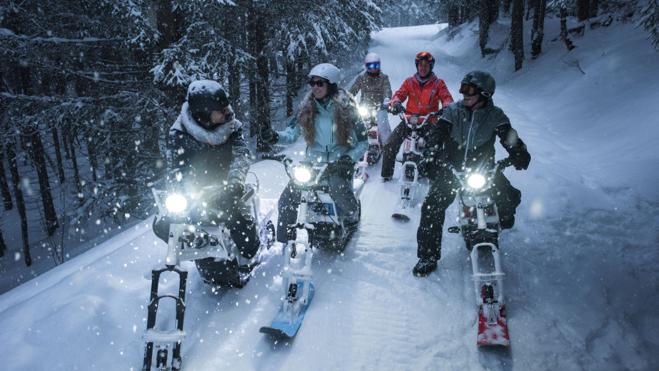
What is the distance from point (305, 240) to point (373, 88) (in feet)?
17.1

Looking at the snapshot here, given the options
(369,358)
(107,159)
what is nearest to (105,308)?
(369,358)

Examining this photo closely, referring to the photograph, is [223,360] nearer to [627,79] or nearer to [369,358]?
[369,358]

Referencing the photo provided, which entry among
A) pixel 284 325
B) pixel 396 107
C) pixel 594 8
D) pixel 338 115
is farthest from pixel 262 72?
pixel 594 8

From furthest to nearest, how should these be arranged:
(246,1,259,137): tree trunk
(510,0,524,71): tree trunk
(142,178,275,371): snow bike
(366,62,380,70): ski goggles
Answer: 1. (510,0,524,71): tree trunk
2. (246,1,259,137): tree trunk
3. (366,62,380,70): ski goggles
4. (142,178,275,371): snow bike

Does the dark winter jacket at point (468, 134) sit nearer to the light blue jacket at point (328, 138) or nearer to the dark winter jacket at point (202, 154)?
the light blue jacket at point (328, 138)

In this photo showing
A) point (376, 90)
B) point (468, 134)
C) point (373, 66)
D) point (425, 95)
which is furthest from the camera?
point (376, 90)

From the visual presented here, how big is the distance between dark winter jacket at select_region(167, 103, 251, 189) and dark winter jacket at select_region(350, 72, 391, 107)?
4.78 m

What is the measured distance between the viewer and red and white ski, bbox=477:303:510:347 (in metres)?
3.46

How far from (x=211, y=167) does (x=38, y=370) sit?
7.55 feet

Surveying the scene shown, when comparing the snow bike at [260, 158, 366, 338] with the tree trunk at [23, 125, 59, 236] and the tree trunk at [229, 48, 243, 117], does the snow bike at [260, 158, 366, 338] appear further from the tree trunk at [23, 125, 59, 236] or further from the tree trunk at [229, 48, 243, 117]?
the tree trunk at [23, 125, 59, 236]

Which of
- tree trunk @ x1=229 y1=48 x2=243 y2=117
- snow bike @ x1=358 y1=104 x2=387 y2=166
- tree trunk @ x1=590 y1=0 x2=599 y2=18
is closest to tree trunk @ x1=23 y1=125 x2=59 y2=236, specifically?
tree trunk @ x1=229 y1=48 x2=243 y2=117

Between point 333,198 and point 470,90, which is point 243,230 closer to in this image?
point 333,198

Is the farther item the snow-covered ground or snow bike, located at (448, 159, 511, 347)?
snow bike, located at (448, 159, 511, 347)

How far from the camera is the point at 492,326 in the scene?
361cm
